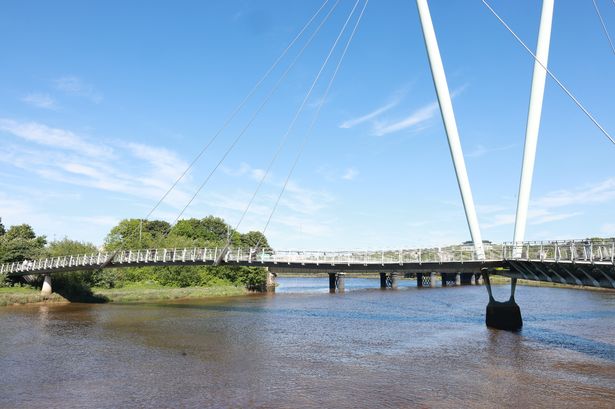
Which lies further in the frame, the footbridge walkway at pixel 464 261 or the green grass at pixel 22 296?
the green grass at pixel 22 296

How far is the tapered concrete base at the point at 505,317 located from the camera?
35188 millimetres

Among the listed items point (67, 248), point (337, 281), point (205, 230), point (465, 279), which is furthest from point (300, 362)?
point (465, 279)

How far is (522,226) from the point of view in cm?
3403

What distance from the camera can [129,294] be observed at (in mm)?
61312

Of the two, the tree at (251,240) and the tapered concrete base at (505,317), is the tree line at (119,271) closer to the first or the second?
the tapered concrete base at (505,317)

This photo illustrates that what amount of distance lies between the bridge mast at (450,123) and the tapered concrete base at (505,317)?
449 cm

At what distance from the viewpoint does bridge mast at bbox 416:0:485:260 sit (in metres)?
34.4

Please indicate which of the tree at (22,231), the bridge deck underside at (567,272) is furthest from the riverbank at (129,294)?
the bridge deck underside at (567,272)

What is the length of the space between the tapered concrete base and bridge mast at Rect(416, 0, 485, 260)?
4.49 metres

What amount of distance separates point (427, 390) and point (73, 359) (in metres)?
18.6

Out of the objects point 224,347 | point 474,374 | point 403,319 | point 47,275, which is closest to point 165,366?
point 224,347

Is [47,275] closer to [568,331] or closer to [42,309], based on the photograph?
[42,309]

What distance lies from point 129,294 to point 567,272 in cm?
5308

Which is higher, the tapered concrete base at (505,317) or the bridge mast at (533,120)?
the bridge mast at (533,120)
